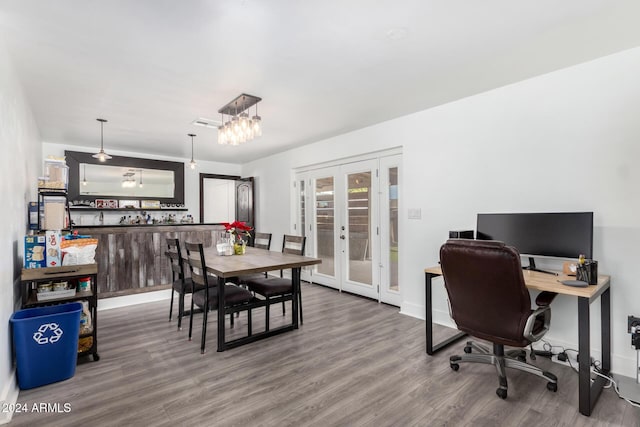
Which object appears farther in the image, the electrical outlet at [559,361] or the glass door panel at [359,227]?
the glass door panel at [359,227]

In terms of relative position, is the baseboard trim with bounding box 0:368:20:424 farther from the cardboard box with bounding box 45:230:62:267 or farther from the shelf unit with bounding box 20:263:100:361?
the cardboard box with bounding box 45:230:62:267

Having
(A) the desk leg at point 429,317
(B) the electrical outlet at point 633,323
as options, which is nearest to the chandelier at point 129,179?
(A) the desk leg at point 429,317

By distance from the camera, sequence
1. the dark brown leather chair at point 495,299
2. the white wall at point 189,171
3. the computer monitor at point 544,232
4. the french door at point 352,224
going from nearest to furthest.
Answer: the dark brown leather chair at point 495,299
the computer monitor at point 544,232
the french door at point 352,224
the white wall at point 189,171

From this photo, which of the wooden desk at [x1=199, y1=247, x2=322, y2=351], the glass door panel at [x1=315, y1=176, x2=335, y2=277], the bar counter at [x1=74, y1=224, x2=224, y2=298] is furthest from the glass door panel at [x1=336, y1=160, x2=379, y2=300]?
the bar counter at [x1=74, y1=224, x2=224, y2=298]

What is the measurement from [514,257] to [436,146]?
6.35 ft

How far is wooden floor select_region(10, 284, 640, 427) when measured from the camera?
194 centimetres

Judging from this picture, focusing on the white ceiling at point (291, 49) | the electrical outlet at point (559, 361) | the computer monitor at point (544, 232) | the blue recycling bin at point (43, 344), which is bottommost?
the electrical outlet at point (559, 361)

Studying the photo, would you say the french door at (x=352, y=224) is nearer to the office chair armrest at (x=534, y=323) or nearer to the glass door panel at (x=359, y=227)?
the glass door panel at (x=359, y=227)

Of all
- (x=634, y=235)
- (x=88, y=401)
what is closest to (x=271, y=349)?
(x=88, y=401)

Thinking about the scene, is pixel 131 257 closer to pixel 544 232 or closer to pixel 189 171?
pixel 189 171

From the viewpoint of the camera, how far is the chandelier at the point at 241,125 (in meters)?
2.98

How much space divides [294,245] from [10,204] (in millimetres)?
2559

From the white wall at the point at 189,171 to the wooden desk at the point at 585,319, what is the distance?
5158mm

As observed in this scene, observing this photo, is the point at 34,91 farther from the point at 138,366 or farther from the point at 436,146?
the point at 436,146
